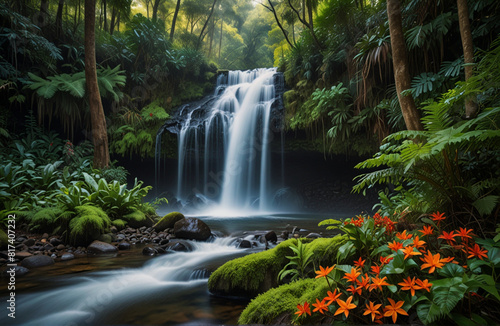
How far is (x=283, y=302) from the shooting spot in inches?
83.3

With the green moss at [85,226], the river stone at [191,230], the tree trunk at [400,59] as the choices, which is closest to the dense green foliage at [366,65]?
the tree trunk at [400,59]

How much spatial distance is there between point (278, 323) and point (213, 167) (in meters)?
10.9

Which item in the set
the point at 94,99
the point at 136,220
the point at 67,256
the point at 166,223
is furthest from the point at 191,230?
the point at 94,99

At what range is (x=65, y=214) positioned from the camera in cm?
556

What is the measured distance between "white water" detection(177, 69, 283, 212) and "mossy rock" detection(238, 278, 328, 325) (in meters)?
9.12

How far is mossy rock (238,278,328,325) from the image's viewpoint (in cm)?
199

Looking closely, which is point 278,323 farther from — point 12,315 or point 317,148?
point 317,148

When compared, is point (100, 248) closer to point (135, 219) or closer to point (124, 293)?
point (135, 219)

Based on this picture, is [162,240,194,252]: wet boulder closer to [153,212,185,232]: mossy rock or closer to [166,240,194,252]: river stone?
[166,240,194,252]: river stone

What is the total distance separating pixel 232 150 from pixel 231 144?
0.88 ft

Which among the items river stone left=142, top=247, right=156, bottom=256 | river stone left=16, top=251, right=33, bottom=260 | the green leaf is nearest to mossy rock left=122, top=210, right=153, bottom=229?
river stone left=142, top=247, right=156, bottom=256

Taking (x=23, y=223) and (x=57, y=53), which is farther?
(x=57, y=53)

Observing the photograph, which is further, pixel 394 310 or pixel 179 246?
pixel 179 246

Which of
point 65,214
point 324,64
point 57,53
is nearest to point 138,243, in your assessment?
point 65,214
